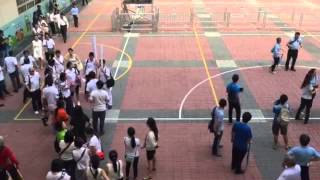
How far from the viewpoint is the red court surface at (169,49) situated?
2039 centimetres

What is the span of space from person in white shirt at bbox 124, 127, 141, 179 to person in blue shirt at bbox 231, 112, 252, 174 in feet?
7.36

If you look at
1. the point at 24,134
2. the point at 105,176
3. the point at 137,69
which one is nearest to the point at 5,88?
the point at 24,134

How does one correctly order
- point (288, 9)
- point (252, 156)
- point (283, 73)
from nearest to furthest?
point (252, 156) → point (283, 73) → point (288, 9)

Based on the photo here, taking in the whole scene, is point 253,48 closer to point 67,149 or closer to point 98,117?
point 98,117

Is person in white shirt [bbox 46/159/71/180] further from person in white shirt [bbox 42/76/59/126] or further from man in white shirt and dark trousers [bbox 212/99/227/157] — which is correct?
person in white shirt [bbox 42/76/59/126]

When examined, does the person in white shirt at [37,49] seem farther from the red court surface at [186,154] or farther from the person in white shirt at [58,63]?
the red court surface at [186,154]

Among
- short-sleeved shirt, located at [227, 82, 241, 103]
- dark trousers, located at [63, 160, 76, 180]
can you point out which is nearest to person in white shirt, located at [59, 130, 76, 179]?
dark trousers, located at [63, 160, 76, 180]

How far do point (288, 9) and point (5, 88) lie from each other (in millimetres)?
23379

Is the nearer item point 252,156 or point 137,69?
point 252,156

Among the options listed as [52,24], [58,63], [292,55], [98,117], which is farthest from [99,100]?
[52,24]

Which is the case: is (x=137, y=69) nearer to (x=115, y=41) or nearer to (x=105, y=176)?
(x=115, y=41)

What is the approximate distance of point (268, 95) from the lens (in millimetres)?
15453

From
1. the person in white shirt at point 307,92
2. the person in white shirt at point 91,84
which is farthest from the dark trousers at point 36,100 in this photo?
the person in white shirt at point 307,92

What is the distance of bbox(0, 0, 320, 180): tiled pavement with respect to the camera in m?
11.1
